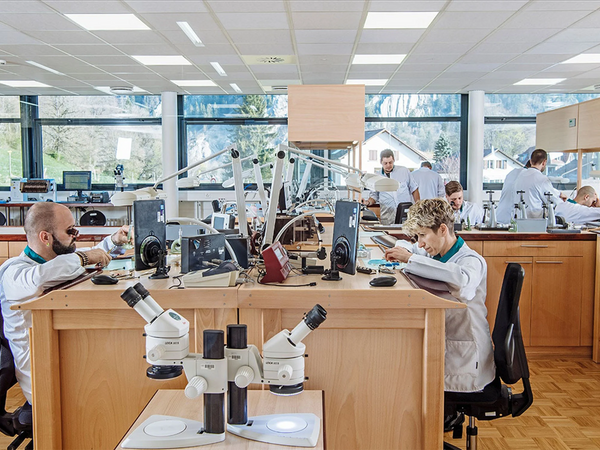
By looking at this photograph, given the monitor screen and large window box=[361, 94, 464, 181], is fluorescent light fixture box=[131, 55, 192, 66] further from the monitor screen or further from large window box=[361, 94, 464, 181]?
large window box=[361, 94, 464, 181]

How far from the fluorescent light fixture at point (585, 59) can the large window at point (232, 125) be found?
4576 millimetres

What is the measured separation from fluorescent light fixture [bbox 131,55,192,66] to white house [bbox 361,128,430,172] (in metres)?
3.73

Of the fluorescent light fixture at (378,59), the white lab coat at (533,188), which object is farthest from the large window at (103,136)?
the white lab coat at (533,188)

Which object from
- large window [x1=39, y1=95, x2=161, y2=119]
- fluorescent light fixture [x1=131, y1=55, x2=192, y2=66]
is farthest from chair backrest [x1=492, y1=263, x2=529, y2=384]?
large window [x1=39, y1=95, x2=161, y2=119]

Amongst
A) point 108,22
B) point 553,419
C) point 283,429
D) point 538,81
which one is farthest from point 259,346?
point 538,81

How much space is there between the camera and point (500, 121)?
9.19 meters

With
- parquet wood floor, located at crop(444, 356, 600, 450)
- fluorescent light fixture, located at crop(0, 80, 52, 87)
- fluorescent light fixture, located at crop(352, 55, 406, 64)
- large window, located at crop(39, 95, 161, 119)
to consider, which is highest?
fluorescent light fixture, located at crop(0, 80, 52, 87)

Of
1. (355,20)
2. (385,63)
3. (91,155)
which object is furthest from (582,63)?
(91,155)

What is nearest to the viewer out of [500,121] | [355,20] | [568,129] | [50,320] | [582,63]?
[50,320]

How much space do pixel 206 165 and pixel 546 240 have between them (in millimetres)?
6760

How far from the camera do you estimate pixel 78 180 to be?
8.95m

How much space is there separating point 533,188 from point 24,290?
4491mm

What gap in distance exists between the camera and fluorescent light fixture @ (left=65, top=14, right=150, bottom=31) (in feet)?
15.8

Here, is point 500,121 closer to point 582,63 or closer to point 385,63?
point 582,63
